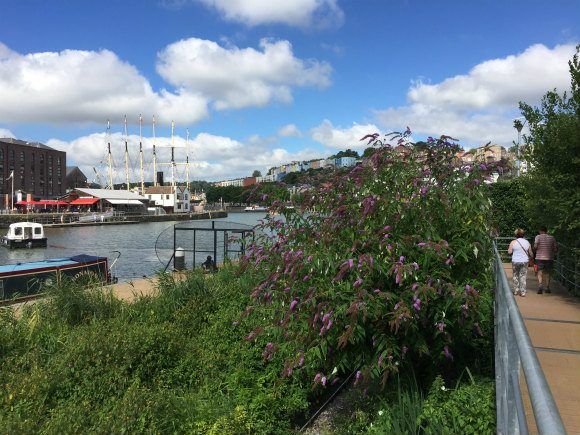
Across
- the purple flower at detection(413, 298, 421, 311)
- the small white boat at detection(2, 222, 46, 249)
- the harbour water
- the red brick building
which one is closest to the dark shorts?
the purple flower at detection(413, 298, 421, 311)

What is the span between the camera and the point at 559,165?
1101cm

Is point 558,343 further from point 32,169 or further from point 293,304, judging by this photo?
point 32,169

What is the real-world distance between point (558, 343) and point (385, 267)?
15.2ft

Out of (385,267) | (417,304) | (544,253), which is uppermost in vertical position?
(385,267)

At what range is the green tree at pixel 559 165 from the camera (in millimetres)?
10211

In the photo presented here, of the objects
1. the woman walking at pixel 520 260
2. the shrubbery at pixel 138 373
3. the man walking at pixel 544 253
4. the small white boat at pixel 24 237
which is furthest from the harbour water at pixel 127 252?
the shrubbery at pixel 138 373

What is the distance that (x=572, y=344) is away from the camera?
24.4ft

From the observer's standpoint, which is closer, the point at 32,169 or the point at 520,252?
the point at 520,252

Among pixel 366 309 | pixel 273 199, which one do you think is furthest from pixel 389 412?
pixel 273 199

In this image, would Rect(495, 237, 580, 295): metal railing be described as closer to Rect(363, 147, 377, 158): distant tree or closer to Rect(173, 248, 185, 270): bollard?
Rect(363, 147, 377, 158): distant tree

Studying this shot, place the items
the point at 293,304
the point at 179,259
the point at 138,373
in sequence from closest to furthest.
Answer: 1. the point at 293,304
2. the point at 138,373
3. the point at 179,259

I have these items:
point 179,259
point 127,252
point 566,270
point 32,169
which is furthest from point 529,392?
point 32,169

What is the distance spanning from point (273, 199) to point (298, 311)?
1.46 meters

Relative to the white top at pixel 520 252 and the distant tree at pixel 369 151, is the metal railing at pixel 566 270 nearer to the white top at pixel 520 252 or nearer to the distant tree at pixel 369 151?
the white top at pixel 520 252
